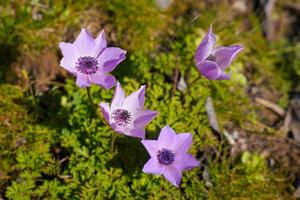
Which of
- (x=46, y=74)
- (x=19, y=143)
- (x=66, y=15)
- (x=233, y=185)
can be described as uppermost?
(x=66, y=15)

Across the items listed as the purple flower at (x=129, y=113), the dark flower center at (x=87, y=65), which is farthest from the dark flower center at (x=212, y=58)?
the dark flower center at (x=87, y=65)

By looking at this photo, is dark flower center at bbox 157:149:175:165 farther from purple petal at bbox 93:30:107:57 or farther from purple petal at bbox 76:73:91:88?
purple petal at bbox 93:30:107:57

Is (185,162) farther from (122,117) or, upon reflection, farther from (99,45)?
(99,45)

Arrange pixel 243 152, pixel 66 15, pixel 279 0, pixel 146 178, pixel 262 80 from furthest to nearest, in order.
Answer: pixel 279 0, pixel 262 80, pixel 66 15, pixel 243 152, pixel 146 178

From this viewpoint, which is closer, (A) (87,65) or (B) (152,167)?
(B) (152,167)

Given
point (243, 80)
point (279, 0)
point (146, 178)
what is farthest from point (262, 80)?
point (146, 178)

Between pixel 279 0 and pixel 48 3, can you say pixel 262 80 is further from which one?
pixel 48 3

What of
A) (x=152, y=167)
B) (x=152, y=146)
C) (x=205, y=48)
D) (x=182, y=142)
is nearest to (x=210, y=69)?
(x=205, y=48)
